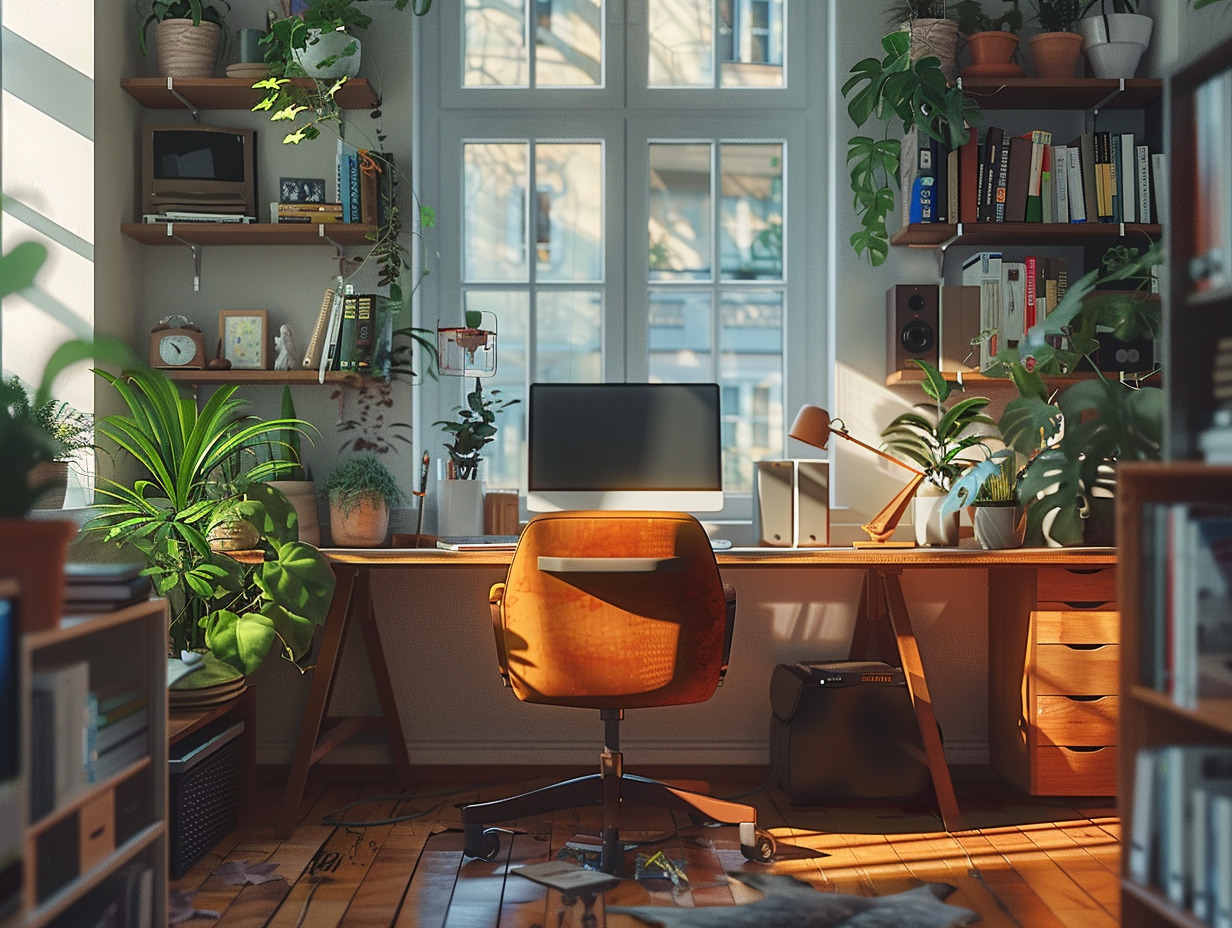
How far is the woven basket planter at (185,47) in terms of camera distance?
10.4 ft

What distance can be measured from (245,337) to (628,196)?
50.2 inches

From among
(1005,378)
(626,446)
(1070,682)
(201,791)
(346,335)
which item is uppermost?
(346,335)

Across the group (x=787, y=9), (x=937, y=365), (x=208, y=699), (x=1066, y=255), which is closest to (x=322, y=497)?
(x=208, y=699)

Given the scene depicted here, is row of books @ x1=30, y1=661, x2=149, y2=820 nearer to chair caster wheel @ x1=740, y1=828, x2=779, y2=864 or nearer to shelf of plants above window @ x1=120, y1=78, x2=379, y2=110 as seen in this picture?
chair caster wheel @ x1=740, y1=828, x2=779, y2=864

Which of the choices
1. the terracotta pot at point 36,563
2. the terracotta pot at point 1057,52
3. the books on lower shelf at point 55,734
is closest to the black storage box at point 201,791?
the books on lower shelf at point 55,734

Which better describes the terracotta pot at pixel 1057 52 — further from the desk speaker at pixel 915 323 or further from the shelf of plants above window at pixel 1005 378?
the shelf of plants above window at pixel 1005 378

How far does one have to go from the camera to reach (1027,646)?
2875mm

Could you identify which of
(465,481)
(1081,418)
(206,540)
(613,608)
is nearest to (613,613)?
(613,608)

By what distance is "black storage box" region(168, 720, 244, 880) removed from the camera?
2422mm

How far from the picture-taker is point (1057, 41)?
3.12m

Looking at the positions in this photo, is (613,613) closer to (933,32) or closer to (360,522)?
(360,522)

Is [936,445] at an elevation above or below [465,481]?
above

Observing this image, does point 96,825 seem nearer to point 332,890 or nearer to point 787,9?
point 332,890

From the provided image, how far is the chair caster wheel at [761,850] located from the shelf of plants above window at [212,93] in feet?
7.66
